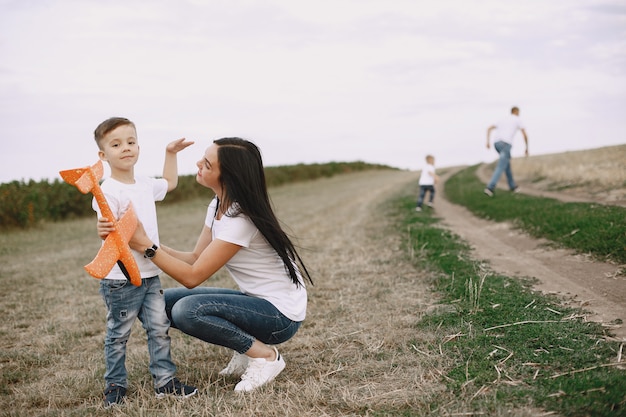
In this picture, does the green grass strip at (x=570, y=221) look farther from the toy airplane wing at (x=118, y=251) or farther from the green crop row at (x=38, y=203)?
the green crop row at (x=38, y=203)

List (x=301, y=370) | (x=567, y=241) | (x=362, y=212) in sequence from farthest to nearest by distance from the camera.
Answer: (x=362, y=212) → (x=567, y=241) → (x=301, y=370)

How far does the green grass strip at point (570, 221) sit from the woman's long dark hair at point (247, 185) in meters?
4.85

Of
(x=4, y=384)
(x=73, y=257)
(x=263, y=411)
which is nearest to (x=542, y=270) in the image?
(x=263, y=411)

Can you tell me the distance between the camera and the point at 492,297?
5344mm

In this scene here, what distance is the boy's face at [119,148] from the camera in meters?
3.65

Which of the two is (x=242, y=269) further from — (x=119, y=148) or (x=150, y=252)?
(x=119, y=148)

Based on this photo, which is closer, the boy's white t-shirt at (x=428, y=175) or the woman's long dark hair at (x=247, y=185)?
the woman's long dark hair at (x=247, y=185)

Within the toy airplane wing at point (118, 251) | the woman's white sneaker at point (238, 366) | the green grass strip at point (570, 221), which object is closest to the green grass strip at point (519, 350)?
the woman's white sneaker at point (238, 366)

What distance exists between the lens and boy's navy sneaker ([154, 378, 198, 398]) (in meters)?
3.75

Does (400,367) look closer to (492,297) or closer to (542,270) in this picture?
(492,297)

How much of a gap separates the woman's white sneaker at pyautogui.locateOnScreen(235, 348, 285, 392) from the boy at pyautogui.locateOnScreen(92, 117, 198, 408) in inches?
15.4

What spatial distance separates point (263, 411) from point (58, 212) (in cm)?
1795

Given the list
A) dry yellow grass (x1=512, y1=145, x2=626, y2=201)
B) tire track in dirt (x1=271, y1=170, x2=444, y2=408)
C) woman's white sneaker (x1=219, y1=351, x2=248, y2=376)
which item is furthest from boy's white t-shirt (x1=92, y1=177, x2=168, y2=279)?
dry yellow grass (x1=512, y1=145, x2=626, y2=201)

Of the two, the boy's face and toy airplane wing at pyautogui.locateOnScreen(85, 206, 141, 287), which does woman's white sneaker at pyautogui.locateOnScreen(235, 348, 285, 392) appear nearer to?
toy airplane wing at pyautogui.locateOnScreen(85, 206, 141, 287)
